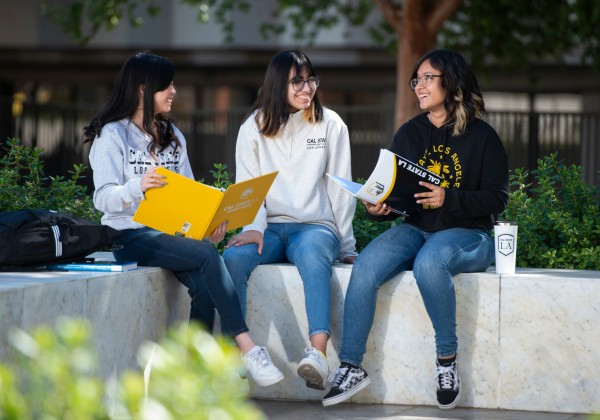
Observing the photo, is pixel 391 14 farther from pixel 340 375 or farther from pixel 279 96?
pixel 340 375

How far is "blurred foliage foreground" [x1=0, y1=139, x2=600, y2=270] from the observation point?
19.1 ft

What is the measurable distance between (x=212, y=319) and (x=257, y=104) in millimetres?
1228

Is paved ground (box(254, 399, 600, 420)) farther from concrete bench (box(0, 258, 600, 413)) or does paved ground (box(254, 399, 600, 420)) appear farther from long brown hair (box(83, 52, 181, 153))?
long brown hair (box(83, 52, 181, 153))

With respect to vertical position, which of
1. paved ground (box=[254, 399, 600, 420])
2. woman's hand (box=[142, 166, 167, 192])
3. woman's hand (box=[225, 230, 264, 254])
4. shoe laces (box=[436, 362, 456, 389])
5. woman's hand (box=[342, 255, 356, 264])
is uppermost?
woman's hand (box=[142, 166, 167, 192])

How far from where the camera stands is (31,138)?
54.2 feet

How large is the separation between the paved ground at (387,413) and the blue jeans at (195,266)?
0.49 m

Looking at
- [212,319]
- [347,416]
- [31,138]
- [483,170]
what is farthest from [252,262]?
[31,138]

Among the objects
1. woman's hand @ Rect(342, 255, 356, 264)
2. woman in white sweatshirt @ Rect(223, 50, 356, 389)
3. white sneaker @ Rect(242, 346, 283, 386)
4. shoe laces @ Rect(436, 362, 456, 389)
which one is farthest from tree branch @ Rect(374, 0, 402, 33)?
white sneaker @ Rect(242, 346, 283, 386)

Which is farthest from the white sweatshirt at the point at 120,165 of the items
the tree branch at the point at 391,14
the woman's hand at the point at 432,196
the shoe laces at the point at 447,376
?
the tree branch at the point at 391,14

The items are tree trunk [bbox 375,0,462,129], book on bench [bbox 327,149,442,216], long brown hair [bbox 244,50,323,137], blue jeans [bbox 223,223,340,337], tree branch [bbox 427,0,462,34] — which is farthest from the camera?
tree trunk [bbox 375,0,462,129]

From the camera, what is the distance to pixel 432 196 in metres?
5.06

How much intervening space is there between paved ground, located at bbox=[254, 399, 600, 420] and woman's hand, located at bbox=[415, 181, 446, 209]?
38.7 inches

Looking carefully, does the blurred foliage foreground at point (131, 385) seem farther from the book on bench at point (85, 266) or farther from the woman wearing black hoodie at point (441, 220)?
the woman wearing black hoodie at point (441, 220)

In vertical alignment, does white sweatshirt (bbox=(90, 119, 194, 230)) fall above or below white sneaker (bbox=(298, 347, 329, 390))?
above
